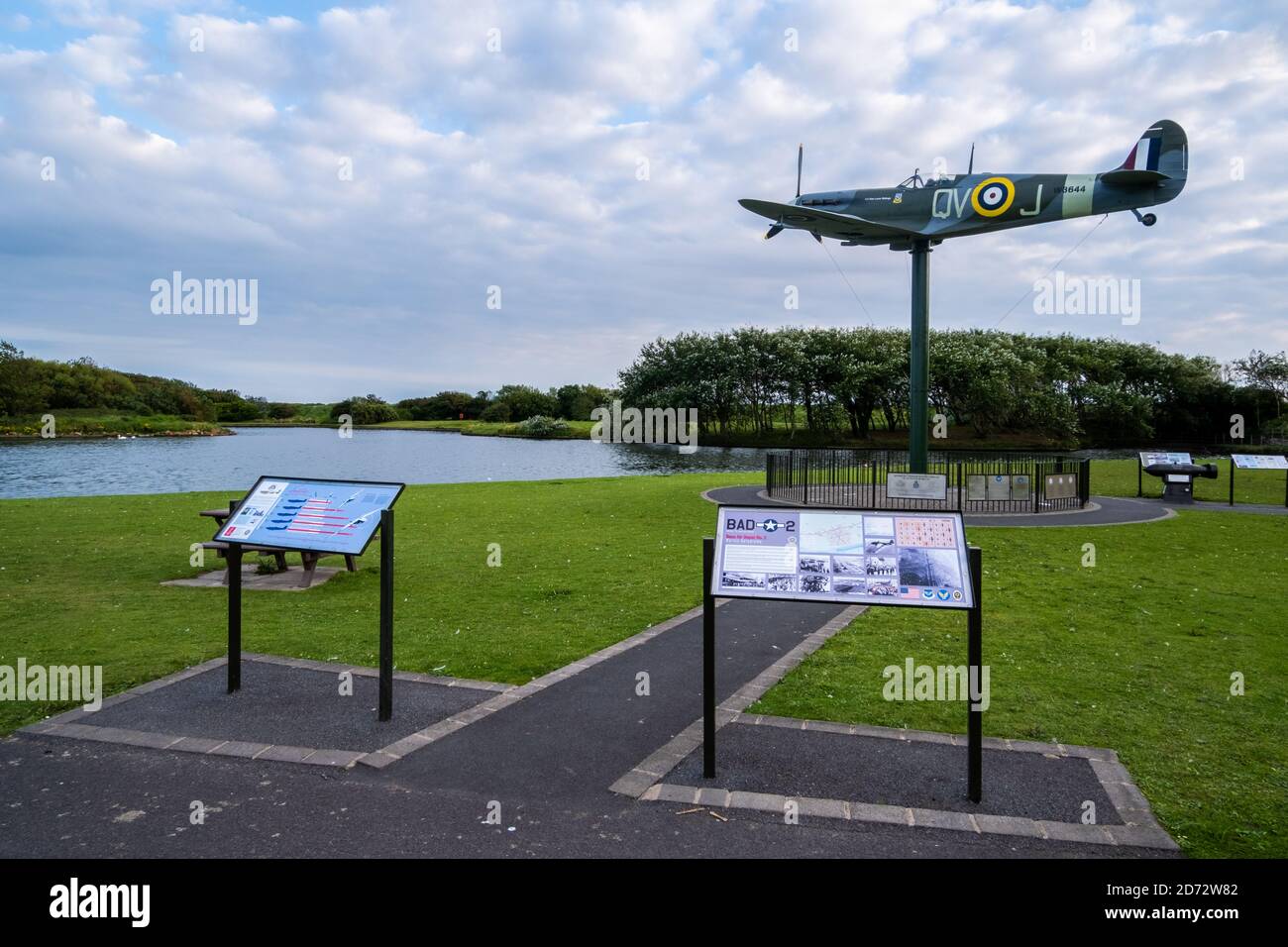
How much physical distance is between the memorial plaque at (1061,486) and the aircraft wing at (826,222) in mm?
6602

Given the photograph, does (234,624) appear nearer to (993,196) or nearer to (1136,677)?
(1136,677)

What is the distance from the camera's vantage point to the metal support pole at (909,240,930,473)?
61.5ft

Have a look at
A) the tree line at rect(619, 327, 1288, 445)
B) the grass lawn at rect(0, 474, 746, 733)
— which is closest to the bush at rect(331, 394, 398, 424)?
the tree line at rect(619, 327, 1288, 445)

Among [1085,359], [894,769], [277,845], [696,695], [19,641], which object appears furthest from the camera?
[1085,359]

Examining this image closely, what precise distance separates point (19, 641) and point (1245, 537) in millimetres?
18331

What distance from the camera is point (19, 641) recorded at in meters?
7.48

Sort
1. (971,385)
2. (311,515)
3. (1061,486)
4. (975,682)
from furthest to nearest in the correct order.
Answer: (971,385) < (1061,486) < (311,515) < (975,682)

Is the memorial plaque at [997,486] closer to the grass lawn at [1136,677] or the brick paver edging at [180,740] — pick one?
the grass lawn at [1136,677]

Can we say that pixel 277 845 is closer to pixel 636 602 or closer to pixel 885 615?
pixel 636 602

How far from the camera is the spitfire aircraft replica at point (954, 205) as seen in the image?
637 inches

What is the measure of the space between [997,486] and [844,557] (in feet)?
49.8

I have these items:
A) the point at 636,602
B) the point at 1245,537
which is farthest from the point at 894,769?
the point at 1245,537

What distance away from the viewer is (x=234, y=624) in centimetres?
624

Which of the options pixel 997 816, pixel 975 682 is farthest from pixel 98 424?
pixel 997 816
